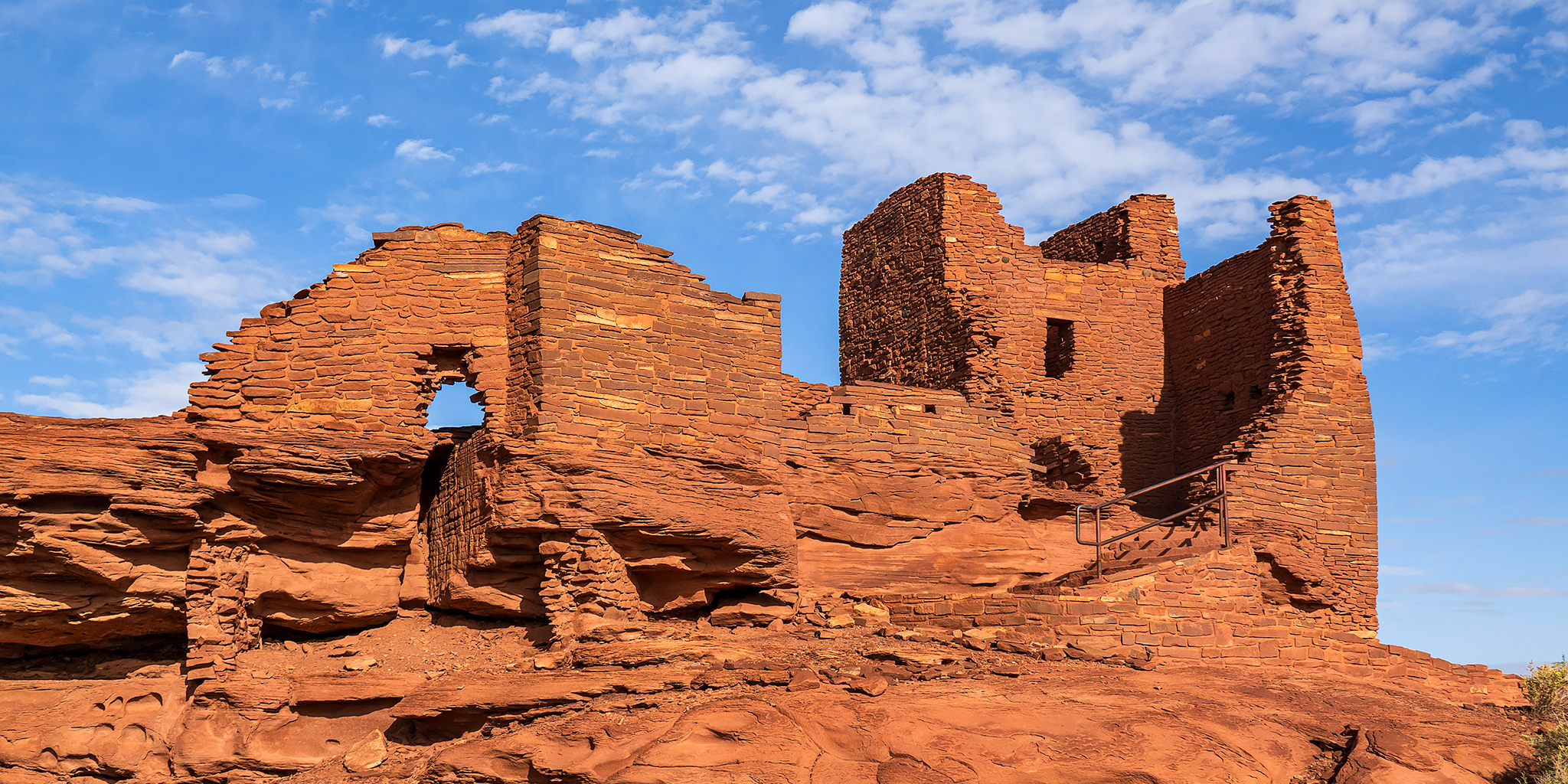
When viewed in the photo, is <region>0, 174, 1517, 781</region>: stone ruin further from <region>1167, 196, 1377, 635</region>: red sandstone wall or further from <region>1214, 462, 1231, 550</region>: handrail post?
<region>1214, 462, 1231, 550</region>: handrail post

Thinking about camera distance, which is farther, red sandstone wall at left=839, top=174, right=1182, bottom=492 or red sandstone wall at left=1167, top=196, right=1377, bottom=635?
red sandstone wall at left=839, top=174, right=1182, bottom=492

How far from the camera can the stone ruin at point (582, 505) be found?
14.3 meters

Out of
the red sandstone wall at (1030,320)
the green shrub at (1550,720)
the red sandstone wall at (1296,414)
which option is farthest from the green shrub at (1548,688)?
the red sandstone wall at (1030,320)

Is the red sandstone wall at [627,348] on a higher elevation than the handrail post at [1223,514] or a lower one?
higher

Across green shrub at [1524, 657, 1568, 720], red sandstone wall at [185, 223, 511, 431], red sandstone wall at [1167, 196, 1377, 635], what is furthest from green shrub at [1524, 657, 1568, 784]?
red sandstone wall at [185, 223, 511, 431]

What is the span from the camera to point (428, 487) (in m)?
16.4

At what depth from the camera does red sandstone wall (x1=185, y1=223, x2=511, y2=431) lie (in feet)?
49.3

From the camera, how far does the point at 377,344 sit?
1535cm

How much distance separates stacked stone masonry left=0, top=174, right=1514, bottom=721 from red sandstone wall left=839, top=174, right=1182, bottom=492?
2.75 m

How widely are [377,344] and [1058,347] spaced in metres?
12.2

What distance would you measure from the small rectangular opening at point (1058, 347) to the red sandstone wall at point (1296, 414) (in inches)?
88.7

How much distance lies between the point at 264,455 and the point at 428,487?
239cm

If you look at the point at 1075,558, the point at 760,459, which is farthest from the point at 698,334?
the point at 1075,558

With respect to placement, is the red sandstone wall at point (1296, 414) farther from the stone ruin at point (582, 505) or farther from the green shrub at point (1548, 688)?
the green shrub at point (1548, 688)
